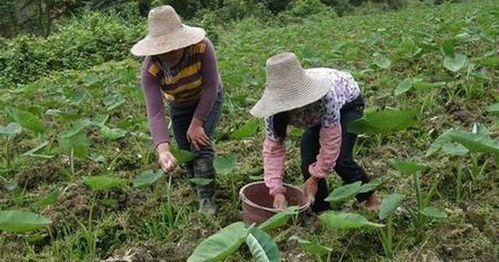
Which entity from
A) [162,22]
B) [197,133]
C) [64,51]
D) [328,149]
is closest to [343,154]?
[328,149]

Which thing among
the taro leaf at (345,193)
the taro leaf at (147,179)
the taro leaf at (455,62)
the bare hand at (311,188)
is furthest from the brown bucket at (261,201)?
the taro leaf at (455,62)

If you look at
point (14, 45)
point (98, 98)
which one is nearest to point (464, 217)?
point (98, 98)

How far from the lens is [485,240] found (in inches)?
100.0

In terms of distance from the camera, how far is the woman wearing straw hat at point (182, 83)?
3092 millimetres

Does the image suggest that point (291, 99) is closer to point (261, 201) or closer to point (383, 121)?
point (383, 121)

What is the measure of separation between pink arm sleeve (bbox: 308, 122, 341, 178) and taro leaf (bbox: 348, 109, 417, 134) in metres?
0.08

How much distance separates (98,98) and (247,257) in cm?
353

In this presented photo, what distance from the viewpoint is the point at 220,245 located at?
2.07 meters

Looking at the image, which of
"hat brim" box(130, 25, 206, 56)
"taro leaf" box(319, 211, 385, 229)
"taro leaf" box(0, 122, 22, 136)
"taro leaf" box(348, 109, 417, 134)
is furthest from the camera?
"taro leaf" box(0, 122, 22, 136)

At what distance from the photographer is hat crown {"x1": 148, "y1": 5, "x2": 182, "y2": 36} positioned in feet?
10.2

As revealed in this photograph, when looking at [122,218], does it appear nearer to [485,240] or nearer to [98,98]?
[485,240]

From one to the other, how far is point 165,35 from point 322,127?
84 cm

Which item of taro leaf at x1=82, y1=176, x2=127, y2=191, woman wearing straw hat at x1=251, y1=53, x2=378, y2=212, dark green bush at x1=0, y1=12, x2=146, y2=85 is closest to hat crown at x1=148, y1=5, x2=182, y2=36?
woman wearing straw hat at x1=251, y1=53, x2=378, y2=212

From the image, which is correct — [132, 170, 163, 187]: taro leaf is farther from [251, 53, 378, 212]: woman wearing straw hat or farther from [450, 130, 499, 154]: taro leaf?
[450, 130, 499, 154]: taro leaf
